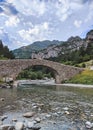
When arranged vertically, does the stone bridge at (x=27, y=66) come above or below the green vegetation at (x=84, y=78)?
above

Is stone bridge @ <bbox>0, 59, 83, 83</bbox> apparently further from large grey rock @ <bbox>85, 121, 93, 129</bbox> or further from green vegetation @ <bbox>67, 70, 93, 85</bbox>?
large grey rock @ <bbox>85, 121, 93, 129</bbox>

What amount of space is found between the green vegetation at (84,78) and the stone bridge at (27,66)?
205cm

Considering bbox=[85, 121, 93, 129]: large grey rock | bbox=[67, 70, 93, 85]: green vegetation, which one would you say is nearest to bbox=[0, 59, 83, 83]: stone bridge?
bbox=[67, 70, 93, 85]: green vegetation

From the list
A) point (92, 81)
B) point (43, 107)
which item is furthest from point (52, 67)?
point (43, 107)

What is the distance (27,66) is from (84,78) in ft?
44.9

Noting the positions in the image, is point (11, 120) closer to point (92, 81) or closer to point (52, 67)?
point (92, 81)

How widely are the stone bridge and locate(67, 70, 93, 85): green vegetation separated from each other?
2052mm

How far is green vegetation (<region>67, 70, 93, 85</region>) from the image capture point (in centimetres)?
6999

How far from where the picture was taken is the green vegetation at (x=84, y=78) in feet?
230

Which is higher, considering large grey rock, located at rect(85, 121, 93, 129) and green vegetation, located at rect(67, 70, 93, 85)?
green vegetation, located at rect(67, 70, 93, 85)

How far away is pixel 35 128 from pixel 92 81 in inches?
2017

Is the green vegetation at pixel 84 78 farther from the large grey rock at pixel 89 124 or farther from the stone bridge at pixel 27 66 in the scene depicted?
the large grey rock at pixel 89 124

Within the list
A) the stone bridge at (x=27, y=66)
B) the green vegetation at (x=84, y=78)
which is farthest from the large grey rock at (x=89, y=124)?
the green vegetation at (x=84, y=78)

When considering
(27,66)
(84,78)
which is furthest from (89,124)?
(84,78)
